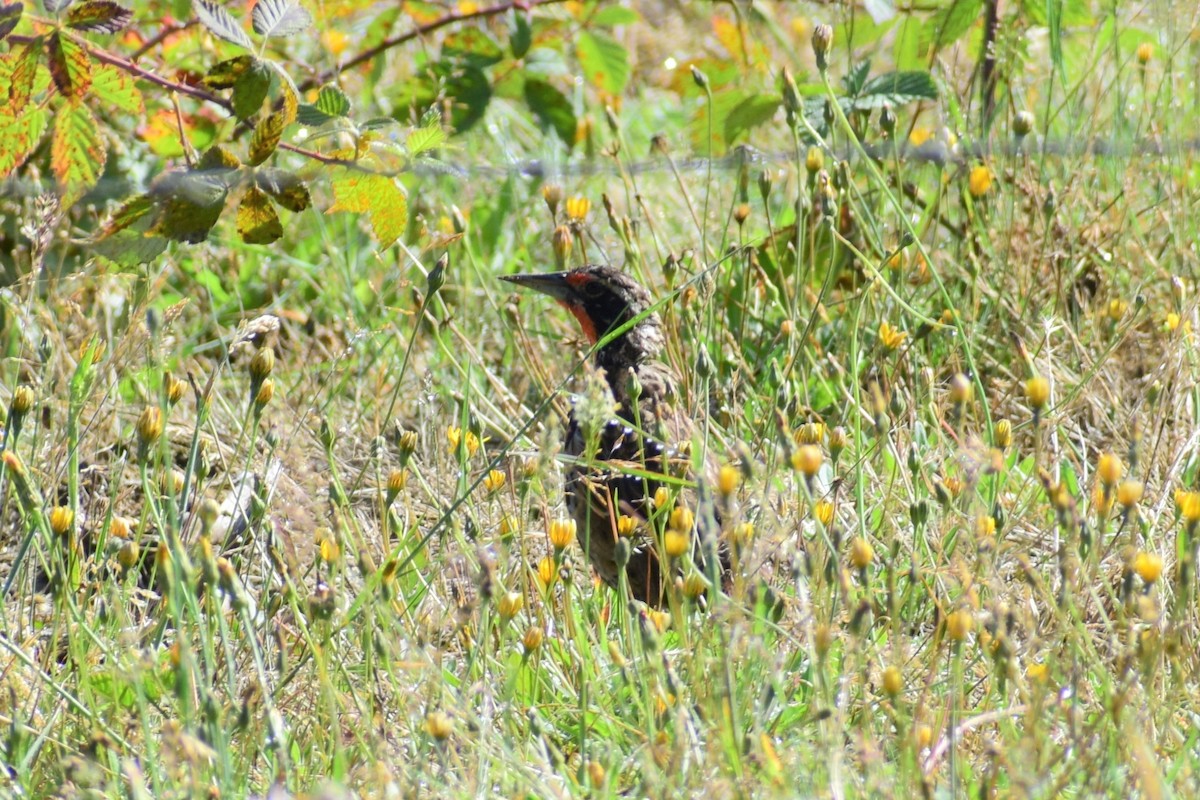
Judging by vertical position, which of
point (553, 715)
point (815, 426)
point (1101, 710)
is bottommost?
point (553, 715)

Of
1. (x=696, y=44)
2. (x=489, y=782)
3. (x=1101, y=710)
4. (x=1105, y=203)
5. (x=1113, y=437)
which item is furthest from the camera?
(x=696, y=44)

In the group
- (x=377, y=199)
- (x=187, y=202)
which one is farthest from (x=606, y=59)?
(x=187, y=202)

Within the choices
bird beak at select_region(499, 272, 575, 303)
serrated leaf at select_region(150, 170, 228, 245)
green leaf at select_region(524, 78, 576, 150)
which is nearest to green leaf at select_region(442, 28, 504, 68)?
green leaf at select_region(524, 78, 576, 150)

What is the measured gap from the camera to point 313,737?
2623 millimetres

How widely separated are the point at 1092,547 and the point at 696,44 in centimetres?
580

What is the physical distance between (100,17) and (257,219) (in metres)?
0.47

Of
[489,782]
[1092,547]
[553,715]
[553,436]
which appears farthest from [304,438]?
[1092,547]

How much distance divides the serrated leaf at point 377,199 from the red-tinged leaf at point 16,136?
58cm

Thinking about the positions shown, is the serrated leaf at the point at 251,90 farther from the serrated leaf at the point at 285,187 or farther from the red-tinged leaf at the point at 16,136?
the red-tinged leaf at the point at 16,136

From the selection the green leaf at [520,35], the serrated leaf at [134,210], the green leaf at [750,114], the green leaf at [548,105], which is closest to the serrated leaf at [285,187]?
the serrated leaf at [134,210]

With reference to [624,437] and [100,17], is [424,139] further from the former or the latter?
[624,437]

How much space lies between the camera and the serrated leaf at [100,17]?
2.82 m

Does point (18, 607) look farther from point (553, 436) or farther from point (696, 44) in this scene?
point (696, 44)

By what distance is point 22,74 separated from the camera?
2850mm
